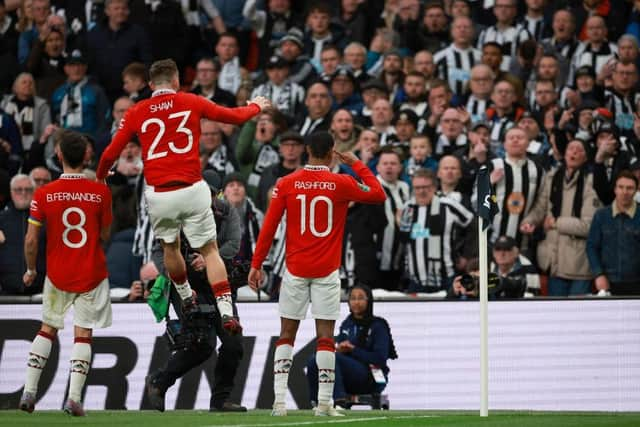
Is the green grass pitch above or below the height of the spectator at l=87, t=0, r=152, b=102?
below

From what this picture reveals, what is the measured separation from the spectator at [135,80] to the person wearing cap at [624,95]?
6774 mm

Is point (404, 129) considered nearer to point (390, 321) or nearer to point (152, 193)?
point (390, 321)

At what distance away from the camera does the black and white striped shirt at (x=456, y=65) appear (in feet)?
70.1

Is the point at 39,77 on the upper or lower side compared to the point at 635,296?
upper

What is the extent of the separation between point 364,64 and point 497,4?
7.04ft

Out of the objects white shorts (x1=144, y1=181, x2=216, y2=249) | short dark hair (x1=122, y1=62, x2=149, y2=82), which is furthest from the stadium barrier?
short dark hair (x1=122, y1=62, x2=149, y2=82)

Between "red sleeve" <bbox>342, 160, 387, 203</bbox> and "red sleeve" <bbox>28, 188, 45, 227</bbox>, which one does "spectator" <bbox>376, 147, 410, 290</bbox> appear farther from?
"red sleeve" <bbox>28, 188, 45, 227</bbox>

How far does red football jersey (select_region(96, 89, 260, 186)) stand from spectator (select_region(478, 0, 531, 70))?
29.8 feet

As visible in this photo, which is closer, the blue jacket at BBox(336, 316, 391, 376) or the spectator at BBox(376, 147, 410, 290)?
the blue jacket at BBox(336, 316, 391, 376)

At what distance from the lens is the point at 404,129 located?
2011cm

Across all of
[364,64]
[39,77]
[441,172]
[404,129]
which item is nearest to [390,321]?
[441,172]

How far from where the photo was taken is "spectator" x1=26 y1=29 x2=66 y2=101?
906 inches

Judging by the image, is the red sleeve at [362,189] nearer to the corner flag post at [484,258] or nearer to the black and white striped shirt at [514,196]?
the corner flag post at [484,258]

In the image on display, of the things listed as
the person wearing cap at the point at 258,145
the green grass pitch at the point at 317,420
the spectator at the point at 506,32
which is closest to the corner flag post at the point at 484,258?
the green grass pitch at the point at 317,420
